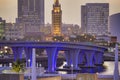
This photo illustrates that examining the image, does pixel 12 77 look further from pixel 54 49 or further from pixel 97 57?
pixel 97 57

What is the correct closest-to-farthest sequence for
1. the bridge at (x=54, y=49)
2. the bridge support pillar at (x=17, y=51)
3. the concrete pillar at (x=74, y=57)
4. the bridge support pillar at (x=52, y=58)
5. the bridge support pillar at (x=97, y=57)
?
the bridge support pillar at (x=52, y=58), the bridge at (x=54, y=49), the concrete pillar at (x=74, y=57), the bridge support pillar at (x=17, y=51), the bridge support pillar at (x=97, y=57)

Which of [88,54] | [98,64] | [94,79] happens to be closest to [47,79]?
[94,79]

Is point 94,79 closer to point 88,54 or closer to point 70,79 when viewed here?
point 70,79

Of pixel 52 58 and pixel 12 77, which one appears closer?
pixel 12 77

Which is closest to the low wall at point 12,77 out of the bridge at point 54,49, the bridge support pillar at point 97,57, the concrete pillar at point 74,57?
the bridge at point 54,49

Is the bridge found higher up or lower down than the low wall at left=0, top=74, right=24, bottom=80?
lower down

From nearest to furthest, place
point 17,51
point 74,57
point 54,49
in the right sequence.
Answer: point 54,49
point 74,57
point 17,51

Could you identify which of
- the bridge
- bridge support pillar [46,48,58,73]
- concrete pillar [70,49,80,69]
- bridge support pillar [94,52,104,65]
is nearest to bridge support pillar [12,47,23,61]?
the bridge

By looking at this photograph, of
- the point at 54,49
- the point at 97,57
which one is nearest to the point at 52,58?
the point at 54,49

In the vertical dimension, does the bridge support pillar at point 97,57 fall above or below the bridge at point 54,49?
below

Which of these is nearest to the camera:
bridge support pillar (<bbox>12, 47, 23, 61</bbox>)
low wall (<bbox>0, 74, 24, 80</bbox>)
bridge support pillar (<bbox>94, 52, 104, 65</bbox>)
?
low wall (<bbox>0, 74, 24, 80</bbox>)

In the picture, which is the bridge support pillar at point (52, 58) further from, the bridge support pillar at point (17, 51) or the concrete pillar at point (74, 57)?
the bridge support pillar at point (17, 51)

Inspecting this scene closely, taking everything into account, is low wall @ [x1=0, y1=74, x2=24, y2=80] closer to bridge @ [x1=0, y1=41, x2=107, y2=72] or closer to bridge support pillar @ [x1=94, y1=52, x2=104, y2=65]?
bridge @ [x1=0, y1=41, x2=107, y2=72]

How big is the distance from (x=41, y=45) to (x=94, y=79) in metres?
74.2
